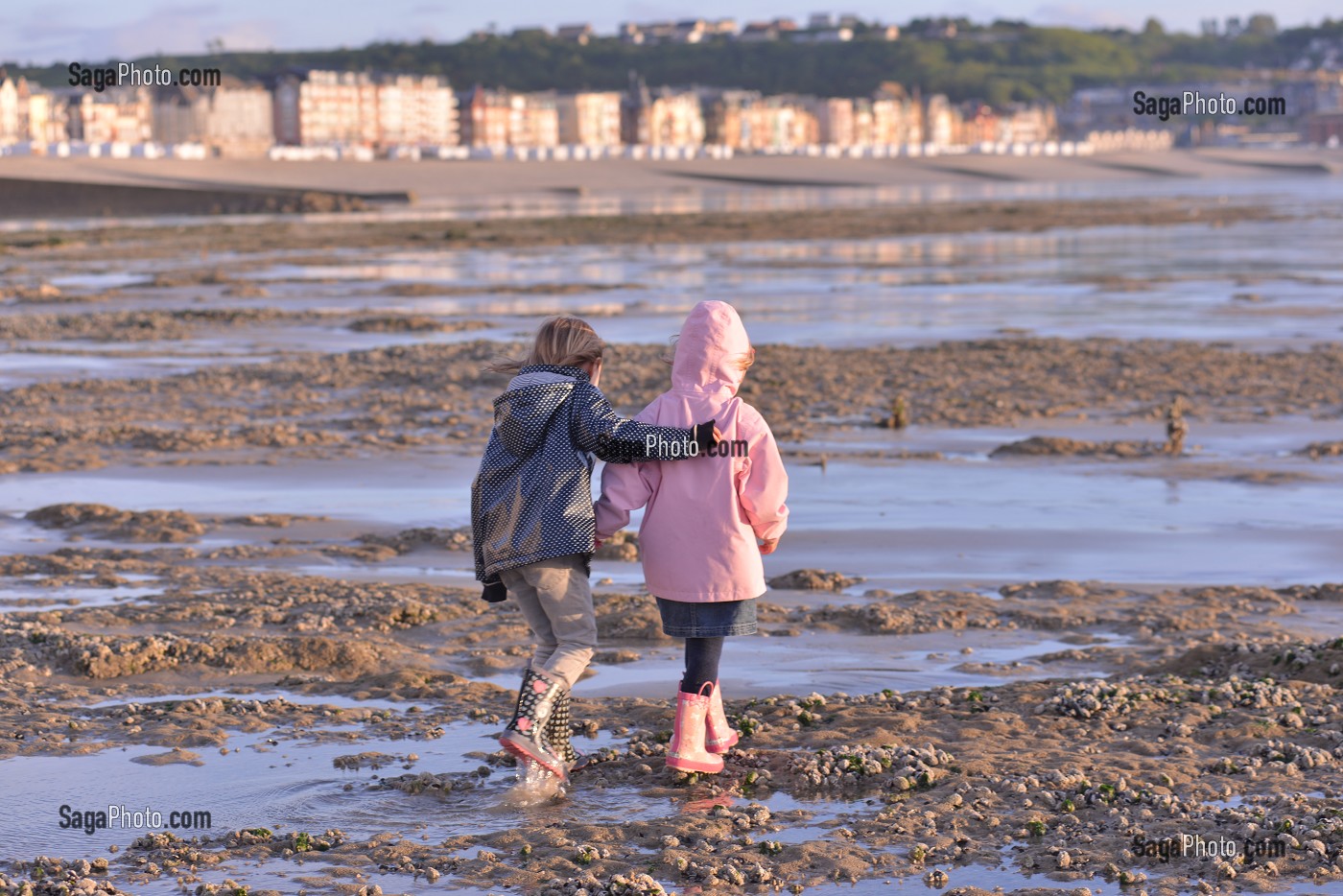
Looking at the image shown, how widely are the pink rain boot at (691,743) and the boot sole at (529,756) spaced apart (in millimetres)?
367

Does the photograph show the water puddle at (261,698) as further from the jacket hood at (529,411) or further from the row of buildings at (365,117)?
the row of buildings at (365,117)

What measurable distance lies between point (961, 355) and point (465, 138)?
165 meters

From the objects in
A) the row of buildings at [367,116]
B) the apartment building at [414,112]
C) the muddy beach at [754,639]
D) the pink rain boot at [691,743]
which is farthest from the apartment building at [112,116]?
the pink rain boot at [691,743]

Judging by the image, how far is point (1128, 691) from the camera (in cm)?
606

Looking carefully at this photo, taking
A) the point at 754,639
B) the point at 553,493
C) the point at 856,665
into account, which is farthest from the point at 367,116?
the point at 553,493

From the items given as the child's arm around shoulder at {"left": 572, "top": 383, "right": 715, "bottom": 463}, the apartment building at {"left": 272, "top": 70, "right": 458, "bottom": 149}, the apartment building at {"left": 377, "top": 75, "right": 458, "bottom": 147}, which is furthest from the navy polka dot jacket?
the apartment building at {"left": 377, "top": 75, "right": 458, "bottom": 147}

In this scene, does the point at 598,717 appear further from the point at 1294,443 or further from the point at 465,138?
the point at 465,138

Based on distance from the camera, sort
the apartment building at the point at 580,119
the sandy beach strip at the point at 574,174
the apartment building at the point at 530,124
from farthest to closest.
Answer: the apartment building at the point at 580,119, the apartment building at the point at 530,124, the sandy beach strip at the point at 574,174

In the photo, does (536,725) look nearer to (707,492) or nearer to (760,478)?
(707,492)

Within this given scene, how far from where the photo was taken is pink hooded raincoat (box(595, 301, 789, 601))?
5.39m

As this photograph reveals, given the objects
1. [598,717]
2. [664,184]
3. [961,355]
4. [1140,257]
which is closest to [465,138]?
[664,184]

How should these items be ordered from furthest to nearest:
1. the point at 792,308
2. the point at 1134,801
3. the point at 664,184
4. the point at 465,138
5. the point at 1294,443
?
the point at 465,138 → the point at 664,184 → the point at 792,308 → the point at 1294,443 → the point at 1134,801

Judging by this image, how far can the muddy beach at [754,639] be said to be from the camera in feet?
15.7

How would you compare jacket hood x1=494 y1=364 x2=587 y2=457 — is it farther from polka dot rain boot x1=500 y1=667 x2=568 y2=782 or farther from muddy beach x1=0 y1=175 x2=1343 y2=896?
muddy beach x1=0 y1=175 x2=1343 y2=896
